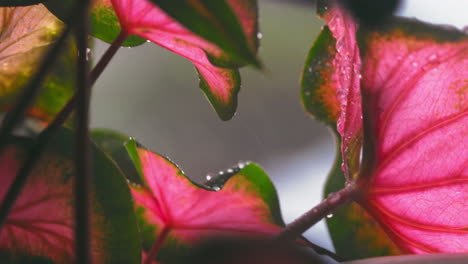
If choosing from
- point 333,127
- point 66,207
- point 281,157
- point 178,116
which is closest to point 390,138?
point 333,127

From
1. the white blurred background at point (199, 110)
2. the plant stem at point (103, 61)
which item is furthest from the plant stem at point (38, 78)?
the white blurred background at point (199, 110)

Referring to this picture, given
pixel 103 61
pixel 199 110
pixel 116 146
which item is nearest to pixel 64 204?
pixel 103 61

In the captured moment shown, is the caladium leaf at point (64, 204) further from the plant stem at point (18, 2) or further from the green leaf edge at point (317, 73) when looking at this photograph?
the green leaf edge at point (317, 73)

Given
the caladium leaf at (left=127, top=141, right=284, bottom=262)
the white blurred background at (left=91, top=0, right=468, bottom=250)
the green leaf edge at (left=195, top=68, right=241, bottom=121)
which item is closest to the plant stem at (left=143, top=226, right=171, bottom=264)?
the caladium leaf at (left=127, top=141, right=284, bottom=262)

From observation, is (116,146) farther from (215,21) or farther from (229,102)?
(215,21)

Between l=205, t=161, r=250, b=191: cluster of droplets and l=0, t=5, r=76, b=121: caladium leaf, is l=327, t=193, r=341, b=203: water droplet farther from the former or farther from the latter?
l=0, t=5, r=76, b=121: caladium leaf

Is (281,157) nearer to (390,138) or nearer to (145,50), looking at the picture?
(145,50)
